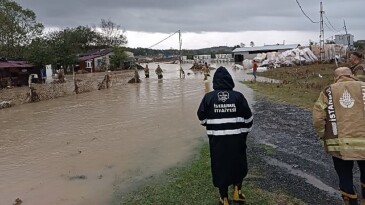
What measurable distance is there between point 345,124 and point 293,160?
328cm

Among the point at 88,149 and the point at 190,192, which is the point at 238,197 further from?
the point at 88,149

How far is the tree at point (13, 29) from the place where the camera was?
47.3 m

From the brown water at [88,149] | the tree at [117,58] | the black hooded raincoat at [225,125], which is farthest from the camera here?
the tree at [117,58]

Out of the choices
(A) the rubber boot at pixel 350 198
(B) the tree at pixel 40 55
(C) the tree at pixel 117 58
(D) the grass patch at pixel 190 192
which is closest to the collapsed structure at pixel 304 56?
(B) the tree at pixel 40 55

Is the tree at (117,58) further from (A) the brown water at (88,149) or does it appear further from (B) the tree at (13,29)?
(A) the brown water at (88,149)

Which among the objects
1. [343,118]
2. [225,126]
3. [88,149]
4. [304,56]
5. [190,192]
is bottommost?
[88,149]

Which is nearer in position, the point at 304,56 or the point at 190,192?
the point at 190,192

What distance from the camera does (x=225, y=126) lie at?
4.70 meters

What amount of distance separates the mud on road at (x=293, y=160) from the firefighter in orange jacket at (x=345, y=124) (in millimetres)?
1027

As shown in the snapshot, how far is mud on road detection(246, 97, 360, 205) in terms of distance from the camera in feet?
18.8

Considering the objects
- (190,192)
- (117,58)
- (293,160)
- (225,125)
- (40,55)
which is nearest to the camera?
(225,125)

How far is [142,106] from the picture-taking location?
1903 centimetres

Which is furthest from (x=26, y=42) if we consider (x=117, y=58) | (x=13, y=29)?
(x=117, y=58)

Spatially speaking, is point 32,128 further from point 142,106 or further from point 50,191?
point 50,191
